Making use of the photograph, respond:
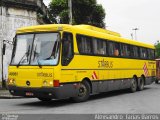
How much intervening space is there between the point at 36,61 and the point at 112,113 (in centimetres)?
406

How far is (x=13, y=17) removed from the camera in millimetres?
29984

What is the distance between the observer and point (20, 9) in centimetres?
3070

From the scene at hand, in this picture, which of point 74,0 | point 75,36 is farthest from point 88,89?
point 74,0

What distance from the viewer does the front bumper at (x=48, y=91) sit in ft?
52.1

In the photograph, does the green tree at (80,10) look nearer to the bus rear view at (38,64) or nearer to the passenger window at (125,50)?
the passenger window at (125,50)

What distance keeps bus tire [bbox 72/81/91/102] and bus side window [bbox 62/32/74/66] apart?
1536 millimetres

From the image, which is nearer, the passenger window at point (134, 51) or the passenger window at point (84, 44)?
the passenger window at point (84, 44)

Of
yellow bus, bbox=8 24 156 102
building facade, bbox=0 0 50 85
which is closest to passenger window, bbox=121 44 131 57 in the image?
yellow bus, bbox=8 24 156 102

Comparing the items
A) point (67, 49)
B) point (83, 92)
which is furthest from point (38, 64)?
point (83, 92)

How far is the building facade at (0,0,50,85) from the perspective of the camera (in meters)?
29.3

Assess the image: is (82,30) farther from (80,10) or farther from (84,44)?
(80,10)

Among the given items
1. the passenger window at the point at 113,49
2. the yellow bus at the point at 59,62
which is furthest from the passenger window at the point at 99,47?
the passenger window at the point at 113,49

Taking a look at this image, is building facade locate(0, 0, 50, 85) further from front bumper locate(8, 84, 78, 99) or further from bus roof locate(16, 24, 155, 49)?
front bumper locate(8, 84, 78, 99)

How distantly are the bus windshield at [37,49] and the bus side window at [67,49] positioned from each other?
316mm
